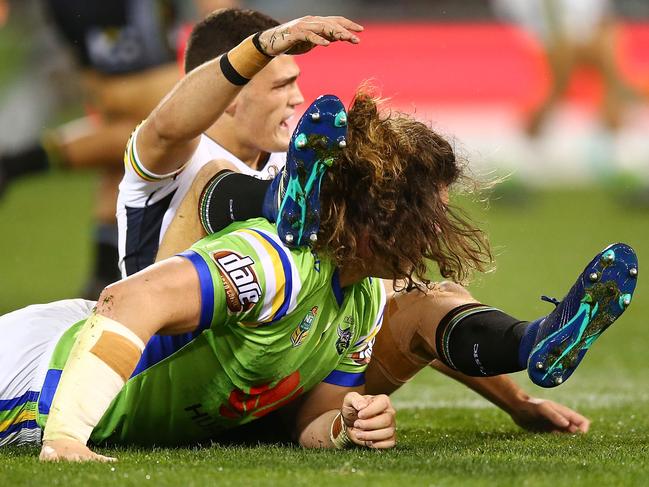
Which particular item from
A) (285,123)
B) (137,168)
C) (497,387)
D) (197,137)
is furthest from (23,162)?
(497,387)

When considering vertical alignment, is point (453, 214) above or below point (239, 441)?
above

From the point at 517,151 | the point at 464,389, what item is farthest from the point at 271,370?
the point at 517,151

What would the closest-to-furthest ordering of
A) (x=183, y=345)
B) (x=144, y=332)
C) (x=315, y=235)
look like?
(x=144, y=332)
(x=315, y=235)
(x=183, y=345)

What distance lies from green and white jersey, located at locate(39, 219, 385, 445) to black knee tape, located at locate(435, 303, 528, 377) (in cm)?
22

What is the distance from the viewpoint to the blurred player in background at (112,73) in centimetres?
779

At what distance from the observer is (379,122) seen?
314 cm

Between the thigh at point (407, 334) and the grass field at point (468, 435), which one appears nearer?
the grass field at point (468, 435)

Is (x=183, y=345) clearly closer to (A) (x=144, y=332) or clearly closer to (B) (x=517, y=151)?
(A) (x=144, y=332)

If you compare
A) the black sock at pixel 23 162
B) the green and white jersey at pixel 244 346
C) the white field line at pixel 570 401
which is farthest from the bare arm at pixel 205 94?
the black sock at pixel 23 162

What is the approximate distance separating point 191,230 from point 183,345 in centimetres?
56

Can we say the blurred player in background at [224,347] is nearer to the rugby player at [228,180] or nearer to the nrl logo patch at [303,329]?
the nrl logo patch at [303,329]

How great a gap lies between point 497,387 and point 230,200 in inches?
46.1

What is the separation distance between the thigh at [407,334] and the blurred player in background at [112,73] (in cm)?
411

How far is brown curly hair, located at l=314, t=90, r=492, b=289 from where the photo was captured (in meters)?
3.08
